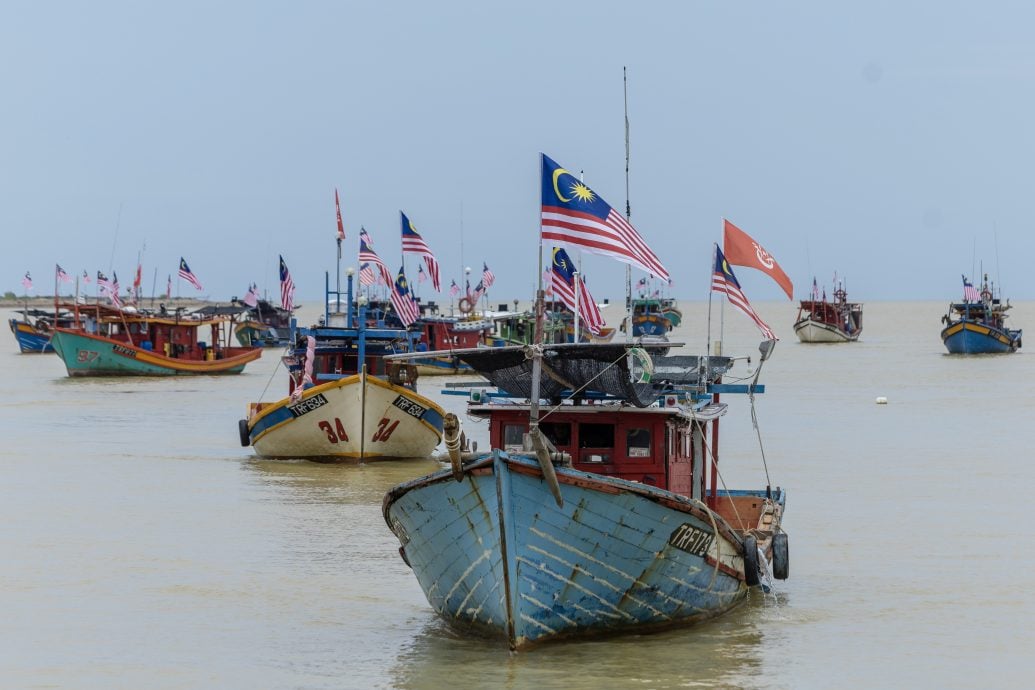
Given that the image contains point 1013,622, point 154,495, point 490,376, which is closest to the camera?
point 490,376

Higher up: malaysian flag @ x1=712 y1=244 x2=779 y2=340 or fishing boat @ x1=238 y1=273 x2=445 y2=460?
malaysian flag @ x1=712 y1=244 x2=779 y2=340

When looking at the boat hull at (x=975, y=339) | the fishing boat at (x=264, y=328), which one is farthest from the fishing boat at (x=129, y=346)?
the boat hull at (x=975, y=339)

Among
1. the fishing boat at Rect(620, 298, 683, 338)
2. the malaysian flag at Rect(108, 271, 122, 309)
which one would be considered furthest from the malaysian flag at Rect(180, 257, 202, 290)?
the fishing boat at Rect(620, 298, 683, 338)

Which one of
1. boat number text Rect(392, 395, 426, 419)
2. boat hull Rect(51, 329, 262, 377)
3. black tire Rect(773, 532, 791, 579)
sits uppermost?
boat hull Rect(51, 329, 262, 377)

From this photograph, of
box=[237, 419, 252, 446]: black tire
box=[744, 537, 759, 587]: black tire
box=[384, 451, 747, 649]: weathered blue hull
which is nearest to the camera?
box=[384, 451, 747, 649]: weathered blue hull

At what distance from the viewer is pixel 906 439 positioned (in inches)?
1636

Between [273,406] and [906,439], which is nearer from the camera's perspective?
[273,406]

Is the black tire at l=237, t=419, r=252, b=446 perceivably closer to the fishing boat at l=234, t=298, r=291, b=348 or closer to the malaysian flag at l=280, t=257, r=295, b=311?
the malaysian flag at l=280, t=257, r=295, b=311

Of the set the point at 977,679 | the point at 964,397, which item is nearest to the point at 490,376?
the point at 977,679

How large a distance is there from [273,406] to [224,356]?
38907 mm

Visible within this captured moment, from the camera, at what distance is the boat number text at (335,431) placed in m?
35.0

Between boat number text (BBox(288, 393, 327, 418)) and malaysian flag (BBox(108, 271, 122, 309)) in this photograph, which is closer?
boat number text (BBox(288, 393, 327, 418))

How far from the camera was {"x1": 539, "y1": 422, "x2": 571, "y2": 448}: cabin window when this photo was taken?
60.6 ft

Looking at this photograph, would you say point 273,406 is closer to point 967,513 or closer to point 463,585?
point 967,513
